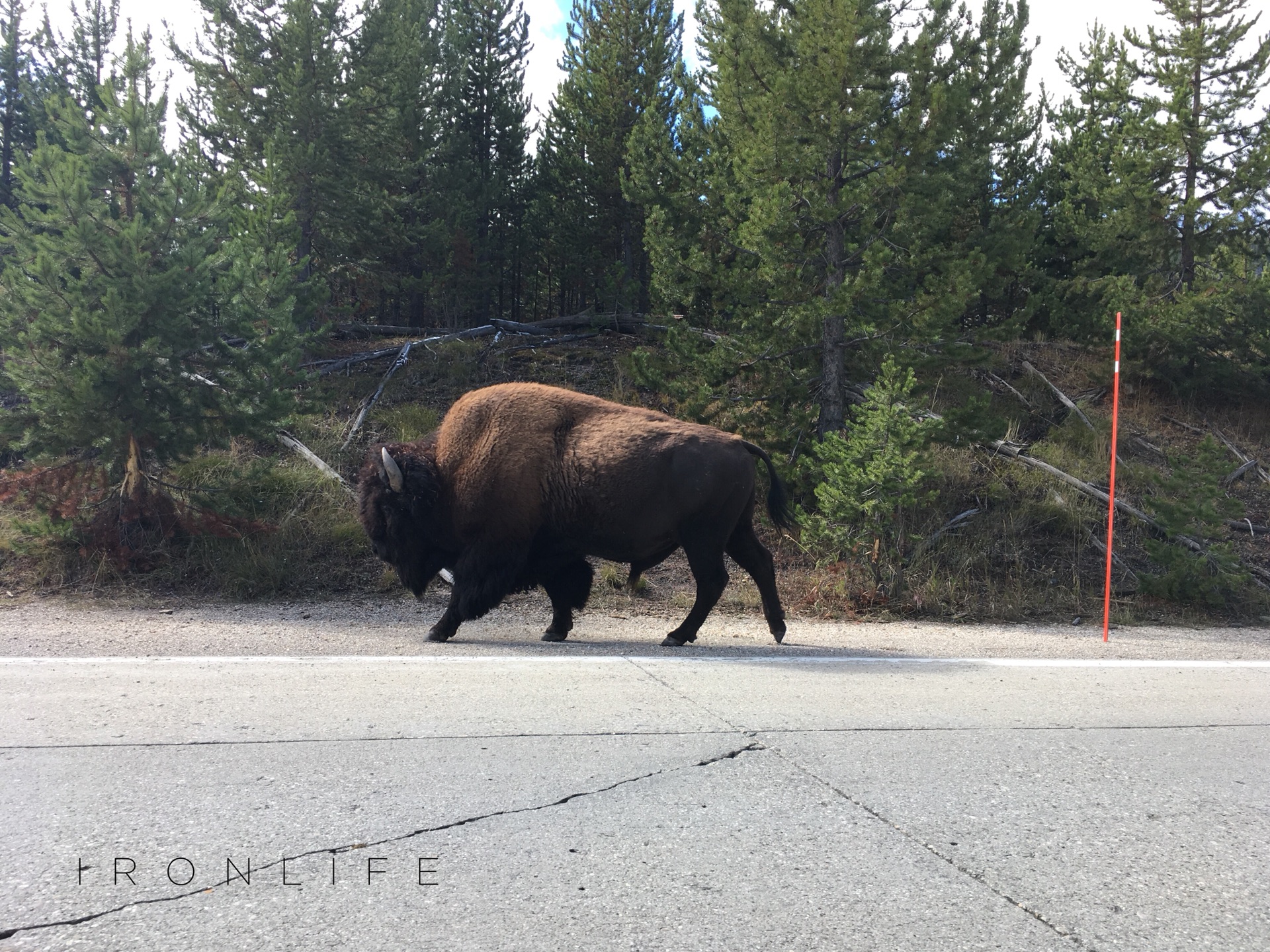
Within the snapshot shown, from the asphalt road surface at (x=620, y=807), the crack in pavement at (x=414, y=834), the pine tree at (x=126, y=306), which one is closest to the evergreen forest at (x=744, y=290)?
the pine tree at (x=126, y=306)

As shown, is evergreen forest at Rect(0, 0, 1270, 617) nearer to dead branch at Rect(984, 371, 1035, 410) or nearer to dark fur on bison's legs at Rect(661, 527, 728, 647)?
dead branch at Rect(984, 371, 1035, 410)

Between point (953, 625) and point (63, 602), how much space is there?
8731 millimetres

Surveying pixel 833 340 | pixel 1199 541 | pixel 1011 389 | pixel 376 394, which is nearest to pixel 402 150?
pixel 376 394

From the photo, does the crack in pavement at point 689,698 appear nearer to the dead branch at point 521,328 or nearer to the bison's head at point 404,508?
the bison's head at point 404,508

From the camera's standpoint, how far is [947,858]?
3043 millimetres

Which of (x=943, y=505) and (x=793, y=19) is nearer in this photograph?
(x=793, y=19)

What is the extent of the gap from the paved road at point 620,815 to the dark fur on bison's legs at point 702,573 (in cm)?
184

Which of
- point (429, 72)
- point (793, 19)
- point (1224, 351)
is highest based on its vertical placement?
point (429, 72)

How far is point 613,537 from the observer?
7.46m

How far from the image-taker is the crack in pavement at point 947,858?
2.58 m

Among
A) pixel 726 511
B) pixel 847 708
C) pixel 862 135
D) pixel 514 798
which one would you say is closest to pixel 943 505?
pixel 862 135

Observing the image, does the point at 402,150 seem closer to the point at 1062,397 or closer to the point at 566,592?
the point at 1062,397

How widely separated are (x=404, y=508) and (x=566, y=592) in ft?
5.04

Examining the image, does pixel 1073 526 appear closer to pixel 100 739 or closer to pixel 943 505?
pixel 943 505
